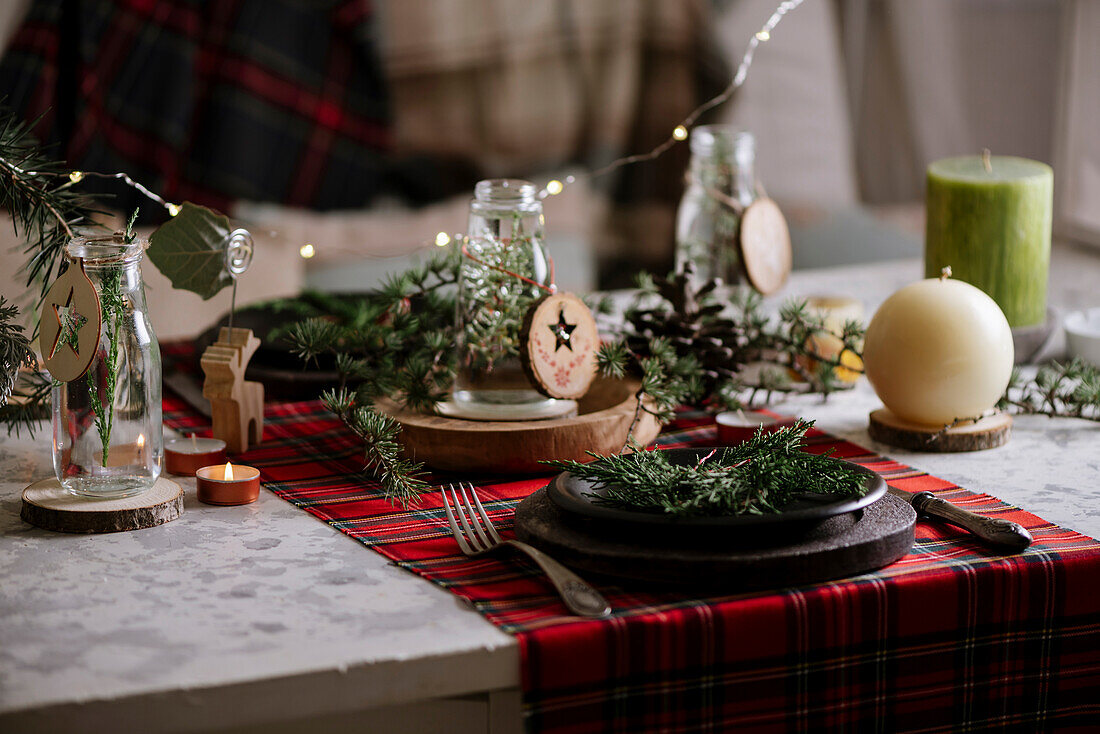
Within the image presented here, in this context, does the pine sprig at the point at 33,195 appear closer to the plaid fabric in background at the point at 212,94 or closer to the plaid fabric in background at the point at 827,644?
the plaid fabric in background at the point at 827,644

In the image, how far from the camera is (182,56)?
2.42 meters

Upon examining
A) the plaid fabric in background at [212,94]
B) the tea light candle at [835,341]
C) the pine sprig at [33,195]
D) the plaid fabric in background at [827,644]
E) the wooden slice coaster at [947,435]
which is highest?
the plaid fabric in background at [212,94]

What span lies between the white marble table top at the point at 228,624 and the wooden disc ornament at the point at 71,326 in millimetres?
121

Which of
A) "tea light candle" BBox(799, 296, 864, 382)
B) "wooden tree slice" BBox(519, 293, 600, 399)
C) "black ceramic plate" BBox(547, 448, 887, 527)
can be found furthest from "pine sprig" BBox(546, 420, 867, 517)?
"tea light candle" BBox(799, 296, 864, 382)

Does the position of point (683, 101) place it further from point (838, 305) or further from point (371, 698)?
point (371, 698)

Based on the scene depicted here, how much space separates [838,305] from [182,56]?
156cm

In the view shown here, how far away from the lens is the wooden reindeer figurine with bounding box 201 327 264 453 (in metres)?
1.05

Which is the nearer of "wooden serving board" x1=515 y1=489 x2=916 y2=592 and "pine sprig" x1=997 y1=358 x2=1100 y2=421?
"wooden serving board" x1=515 y1=489 x2=916 y2=592

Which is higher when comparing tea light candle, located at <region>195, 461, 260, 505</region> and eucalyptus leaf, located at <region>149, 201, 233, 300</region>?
eucalyptus leaf, located at <region>149, 201, 233, 300</region>

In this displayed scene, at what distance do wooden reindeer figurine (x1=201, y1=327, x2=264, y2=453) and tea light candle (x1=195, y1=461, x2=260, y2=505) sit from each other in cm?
10

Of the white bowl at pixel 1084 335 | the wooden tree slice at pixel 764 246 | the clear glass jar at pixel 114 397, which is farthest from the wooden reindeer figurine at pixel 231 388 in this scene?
the white bowl at pixel 1084 335

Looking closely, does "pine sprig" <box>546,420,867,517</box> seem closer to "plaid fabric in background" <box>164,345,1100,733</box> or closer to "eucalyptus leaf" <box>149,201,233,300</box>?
"plaid fabric in background" <box>164,345,1100,733</box>

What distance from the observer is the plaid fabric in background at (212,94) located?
2.34m

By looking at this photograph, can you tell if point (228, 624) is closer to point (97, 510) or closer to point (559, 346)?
point (97, 510)
